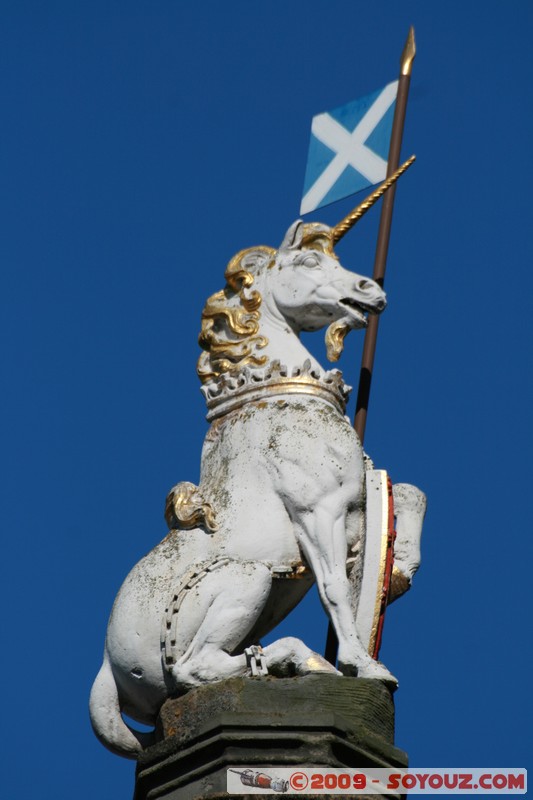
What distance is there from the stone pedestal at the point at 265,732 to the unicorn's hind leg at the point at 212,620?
0.69ft

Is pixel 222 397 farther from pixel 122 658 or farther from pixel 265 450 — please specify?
pixel 122 658

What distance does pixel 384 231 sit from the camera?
16.8m

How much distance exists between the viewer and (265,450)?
13711 mm

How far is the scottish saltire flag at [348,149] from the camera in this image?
16938 mm

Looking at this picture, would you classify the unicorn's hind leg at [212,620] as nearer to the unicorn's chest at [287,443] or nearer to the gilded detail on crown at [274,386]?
the unicorn's chest at [287,443]

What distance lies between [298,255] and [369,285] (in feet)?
1.76

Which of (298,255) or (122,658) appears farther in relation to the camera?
(298,255)

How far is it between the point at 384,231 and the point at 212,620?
479 centimetres

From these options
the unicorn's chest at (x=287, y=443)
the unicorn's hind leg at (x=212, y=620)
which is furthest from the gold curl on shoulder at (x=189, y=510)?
the unicorn's hind leg at (x=212, y=620)

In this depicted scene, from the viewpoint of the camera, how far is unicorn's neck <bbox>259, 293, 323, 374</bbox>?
562 inches

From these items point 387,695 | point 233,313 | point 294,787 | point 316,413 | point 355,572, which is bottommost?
point 294,787

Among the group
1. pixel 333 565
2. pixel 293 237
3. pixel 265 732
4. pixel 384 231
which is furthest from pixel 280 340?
pixel 265 732

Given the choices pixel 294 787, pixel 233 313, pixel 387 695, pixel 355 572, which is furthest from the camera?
pixel 233 313

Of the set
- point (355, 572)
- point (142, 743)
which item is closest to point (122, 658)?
point (142, 743)
